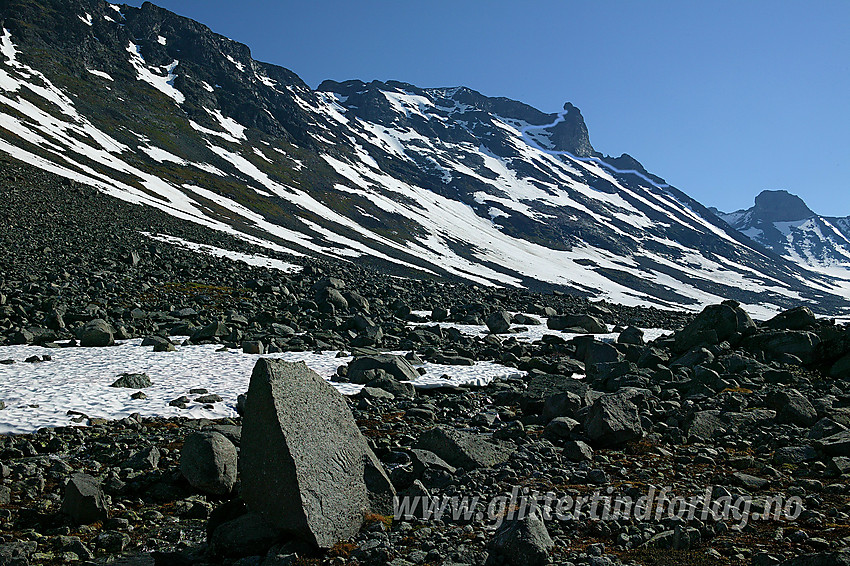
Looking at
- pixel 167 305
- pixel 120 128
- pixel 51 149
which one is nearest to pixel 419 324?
pixel 167 305

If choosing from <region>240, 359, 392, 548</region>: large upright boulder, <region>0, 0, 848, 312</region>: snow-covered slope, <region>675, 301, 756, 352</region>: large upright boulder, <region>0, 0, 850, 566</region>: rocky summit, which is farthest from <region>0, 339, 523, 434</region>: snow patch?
<region>0, 0, 848, 312</region>: snow-covered slope

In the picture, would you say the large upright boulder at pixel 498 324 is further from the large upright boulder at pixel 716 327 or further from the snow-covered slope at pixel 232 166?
the snow-covered slope at pixel 232 166

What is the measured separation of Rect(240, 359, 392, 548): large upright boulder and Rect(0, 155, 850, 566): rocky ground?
18 cm

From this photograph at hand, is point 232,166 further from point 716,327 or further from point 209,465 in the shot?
point 209,465

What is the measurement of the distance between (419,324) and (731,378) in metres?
17.1

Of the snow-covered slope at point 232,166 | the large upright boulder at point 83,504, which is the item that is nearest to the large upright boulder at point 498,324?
the large upright boulder at point 83,504

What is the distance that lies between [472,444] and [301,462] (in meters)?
4.15

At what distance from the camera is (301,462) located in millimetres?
7023

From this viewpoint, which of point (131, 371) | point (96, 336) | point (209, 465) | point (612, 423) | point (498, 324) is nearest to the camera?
point (209, 465)

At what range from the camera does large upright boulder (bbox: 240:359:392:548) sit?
22.4 feet

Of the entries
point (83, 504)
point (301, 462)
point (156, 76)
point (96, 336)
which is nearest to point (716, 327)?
point (301, 462)

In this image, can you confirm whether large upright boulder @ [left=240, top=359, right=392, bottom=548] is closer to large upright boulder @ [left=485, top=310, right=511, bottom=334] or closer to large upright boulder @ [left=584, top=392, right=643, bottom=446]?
large upright boulder @ [left=584, top=392, right=643, bottom=446]

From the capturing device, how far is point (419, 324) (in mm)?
31234

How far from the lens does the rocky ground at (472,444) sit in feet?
22.3
